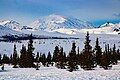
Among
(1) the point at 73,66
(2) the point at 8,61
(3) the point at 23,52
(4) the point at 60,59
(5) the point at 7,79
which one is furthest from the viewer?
(2) the point at 8,61

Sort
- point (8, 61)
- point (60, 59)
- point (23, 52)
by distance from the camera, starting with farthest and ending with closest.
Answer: point (8, 61) < point (23, 52) < point (60, 59)

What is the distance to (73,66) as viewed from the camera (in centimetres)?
5434

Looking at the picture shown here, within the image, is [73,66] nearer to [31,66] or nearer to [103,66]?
[103,66]

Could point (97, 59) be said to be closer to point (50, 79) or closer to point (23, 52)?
point (23, 52)

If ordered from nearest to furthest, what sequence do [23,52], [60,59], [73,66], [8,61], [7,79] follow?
[7,79], [73,66], [60,59], [23,52], [8,61]

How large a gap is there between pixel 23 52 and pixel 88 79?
4675 cm

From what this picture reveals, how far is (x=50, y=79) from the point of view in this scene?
28531 mm

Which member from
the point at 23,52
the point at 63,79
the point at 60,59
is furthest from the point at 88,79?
the point at 23,52

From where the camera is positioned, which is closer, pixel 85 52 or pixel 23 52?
pixel 85 52

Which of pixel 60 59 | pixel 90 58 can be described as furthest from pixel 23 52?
pixel 90 58

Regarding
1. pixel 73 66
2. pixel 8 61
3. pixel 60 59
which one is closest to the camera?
pixel 73 66

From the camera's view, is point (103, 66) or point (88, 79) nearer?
point (88, 79)

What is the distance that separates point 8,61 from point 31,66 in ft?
181

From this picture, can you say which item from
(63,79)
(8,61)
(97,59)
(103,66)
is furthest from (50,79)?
(8,61)
